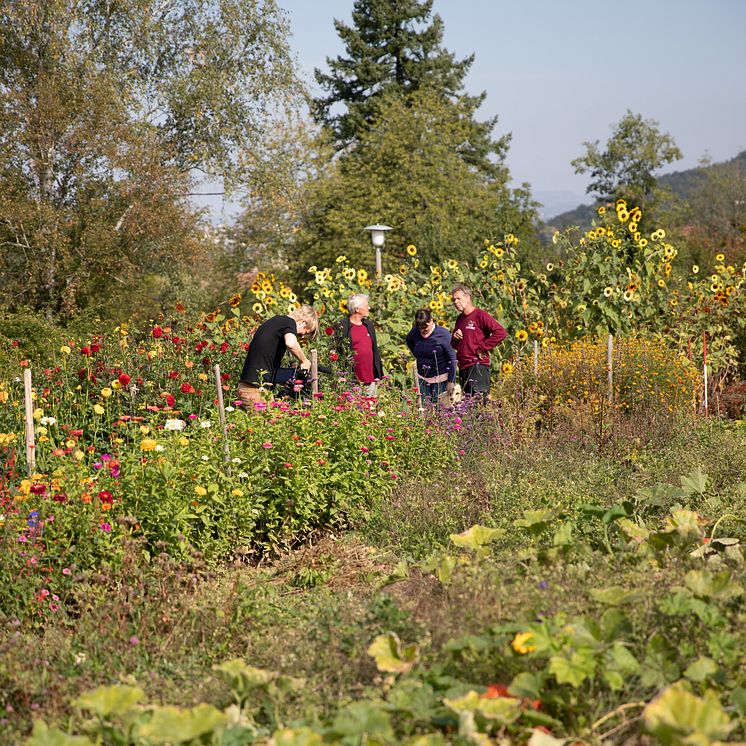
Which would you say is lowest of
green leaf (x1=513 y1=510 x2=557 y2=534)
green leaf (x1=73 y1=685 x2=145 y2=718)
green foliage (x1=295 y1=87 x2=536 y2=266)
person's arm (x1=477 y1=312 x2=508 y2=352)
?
green leaf (x1=73 y1=685 x2=145 y2=718)

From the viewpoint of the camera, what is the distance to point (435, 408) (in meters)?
7.15

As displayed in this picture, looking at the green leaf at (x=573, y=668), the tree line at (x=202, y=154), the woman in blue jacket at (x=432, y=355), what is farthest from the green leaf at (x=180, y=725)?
the tree line at (x=202, y=154)

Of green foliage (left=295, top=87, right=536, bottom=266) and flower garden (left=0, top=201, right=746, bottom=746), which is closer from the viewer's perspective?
flower garden (left=0, top=201, right=746, bottom=746)

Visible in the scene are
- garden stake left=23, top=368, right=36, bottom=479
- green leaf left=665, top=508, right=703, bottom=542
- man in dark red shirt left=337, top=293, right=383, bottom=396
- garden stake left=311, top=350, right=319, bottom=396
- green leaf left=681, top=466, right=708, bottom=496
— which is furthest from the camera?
man in dark red shirt left=337, top=293, right=383, bottom=396

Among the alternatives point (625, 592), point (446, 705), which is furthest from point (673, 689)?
point (625, 592)

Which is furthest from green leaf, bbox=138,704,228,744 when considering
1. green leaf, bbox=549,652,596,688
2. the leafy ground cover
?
green leaf, bbox=549,652,596,688

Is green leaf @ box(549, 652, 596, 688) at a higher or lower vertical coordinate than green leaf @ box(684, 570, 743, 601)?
lower

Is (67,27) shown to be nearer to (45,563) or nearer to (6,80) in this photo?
(6,80)

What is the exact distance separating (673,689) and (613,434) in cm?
503

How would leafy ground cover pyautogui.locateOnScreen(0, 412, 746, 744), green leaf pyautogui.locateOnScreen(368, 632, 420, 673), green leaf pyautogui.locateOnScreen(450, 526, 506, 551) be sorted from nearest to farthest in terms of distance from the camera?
1. leafy ground cover pyautogui.locateOnScreen(0, 412, 746, 744)
2. green leaf pyautogui.locateOnScreen(368, 632, 420, 673)
3. green leaf pyautogui.locateOnScreen(450, 526, 506, 551)

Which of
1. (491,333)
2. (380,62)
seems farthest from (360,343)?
(380,62)

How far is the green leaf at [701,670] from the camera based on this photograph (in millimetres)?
2566

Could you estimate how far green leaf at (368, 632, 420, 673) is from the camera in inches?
112

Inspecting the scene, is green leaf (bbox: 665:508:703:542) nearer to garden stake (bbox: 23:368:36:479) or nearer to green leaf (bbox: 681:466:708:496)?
green leaf (bbox: 681:466:708:496)
